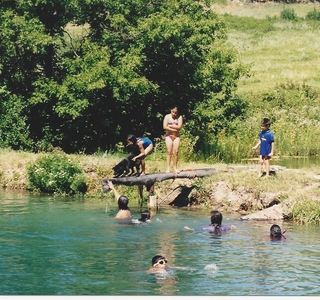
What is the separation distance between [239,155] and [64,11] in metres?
8.26

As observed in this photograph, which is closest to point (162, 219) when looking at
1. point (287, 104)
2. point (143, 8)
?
point (143, 8)

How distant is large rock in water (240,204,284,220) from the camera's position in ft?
71.3

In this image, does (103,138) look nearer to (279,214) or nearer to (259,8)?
(279,214)

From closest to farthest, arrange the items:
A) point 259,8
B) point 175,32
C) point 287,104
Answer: point 175,32, point 287,104, point 259,8

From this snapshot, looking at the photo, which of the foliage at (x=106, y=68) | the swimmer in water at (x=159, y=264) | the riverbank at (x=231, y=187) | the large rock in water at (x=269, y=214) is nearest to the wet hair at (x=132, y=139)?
the riverbank at (x=231, y=187)

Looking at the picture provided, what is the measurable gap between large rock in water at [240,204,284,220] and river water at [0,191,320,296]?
36 cm

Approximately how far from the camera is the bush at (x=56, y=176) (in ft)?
82.9

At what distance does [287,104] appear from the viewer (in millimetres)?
42625

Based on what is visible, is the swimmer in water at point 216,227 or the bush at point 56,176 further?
the bush at point 56,176

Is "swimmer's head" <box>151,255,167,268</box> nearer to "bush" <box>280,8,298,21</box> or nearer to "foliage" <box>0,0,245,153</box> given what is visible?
"foliage" <box>0,0,245,153</box>

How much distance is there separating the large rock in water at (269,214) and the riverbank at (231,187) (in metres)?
0.21

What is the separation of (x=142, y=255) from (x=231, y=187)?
21.7ft

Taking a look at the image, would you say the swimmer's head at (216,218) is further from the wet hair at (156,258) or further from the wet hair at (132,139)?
the wet hair at (156,258)

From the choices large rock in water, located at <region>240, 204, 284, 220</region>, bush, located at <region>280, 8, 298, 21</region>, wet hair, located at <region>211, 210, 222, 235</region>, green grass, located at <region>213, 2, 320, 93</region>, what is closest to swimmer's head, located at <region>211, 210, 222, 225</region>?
wet hair, located at <region>211, 210, 222, 235</region>
